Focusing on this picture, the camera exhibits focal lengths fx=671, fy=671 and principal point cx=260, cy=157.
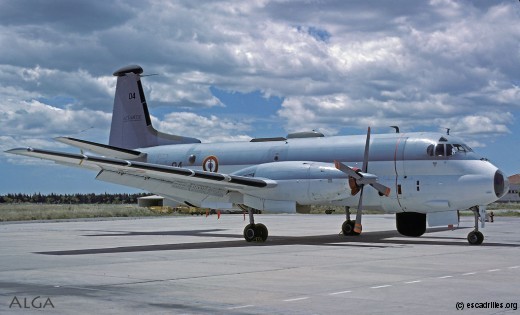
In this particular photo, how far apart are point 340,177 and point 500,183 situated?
566 centimetres

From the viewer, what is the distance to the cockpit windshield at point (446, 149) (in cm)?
2453

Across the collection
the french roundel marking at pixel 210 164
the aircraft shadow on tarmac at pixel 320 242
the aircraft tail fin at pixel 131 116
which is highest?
the aircraft tail fin at pixel 131 116

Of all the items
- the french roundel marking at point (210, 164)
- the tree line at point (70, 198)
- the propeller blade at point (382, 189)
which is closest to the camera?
the propeller blade at point (382, 189)

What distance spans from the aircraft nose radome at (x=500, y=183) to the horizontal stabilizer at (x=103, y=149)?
16941 mm

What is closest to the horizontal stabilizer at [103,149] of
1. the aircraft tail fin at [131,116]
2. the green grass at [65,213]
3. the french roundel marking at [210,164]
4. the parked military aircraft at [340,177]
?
the aircraft tail fin at [131,116]

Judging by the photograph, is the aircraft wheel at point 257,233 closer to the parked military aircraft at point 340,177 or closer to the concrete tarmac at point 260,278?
the parked military aircraft at point 340,177

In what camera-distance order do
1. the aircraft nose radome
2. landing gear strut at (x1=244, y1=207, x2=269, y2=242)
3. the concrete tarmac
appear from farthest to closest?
landing gear strut at (x1=244, y1=207, x2=269, y2=242) → the aircraft nose radome → the concrete tarmac

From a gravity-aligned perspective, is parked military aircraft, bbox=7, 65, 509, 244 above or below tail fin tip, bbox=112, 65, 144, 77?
below

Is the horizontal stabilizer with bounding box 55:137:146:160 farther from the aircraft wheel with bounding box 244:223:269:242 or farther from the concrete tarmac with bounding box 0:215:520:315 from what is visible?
the aircraft wheel with bounding box 244:223:269:242

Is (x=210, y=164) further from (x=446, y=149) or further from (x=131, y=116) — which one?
A: (x=446, y=149)

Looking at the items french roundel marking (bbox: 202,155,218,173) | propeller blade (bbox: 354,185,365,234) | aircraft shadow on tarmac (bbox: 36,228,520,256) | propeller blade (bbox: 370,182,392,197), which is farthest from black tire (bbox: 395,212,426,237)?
french roundel marking (bbox: 202,155,218,173)

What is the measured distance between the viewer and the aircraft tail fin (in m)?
34.8

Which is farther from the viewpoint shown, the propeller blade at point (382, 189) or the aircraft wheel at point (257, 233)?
the aircraft wheel at point (257, 233)

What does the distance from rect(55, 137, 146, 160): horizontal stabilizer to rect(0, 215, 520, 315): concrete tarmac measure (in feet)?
20.6
